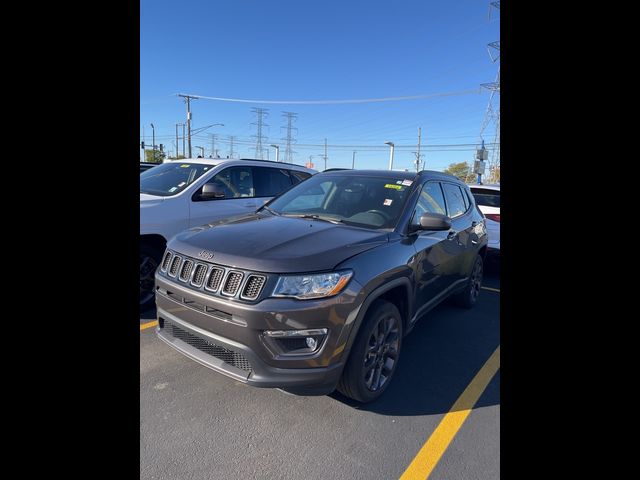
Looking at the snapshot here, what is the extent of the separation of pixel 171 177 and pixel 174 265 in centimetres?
298

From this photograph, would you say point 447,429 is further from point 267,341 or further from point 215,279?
point 215,279

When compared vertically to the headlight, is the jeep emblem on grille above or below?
above

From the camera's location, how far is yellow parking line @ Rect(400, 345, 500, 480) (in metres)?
2.18

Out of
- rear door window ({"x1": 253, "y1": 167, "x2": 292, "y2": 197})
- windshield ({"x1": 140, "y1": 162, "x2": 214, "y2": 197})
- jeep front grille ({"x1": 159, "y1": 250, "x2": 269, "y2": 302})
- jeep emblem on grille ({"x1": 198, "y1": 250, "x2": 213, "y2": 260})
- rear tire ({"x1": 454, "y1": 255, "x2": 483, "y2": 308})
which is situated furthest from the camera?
Answer: rear door window ({"x1": 253, "y1": 167, "x2": 292, "y2": 197})

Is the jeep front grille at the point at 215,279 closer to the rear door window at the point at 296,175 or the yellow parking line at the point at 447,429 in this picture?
the yellow parking line at the point at 447,429

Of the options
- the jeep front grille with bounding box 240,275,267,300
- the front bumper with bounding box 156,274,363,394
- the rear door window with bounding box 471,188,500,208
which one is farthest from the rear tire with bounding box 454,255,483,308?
the jeep front grille with bounding box 240,275,267,300

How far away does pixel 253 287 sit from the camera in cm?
227

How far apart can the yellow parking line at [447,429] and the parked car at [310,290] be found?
0.50 meters

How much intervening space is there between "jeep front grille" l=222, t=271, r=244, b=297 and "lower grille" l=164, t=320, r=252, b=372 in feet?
1.17

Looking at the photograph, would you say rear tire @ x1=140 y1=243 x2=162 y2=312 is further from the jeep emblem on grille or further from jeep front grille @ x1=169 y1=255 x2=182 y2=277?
the jeep emblem on grille
